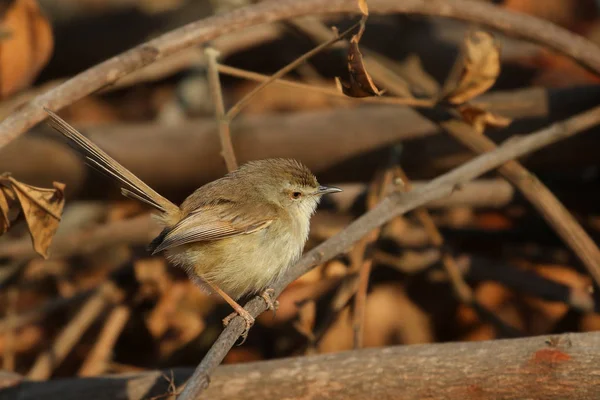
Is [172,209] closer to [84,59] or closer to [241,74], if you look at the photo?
[241,74]

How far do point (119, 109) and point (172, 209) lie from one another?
5.36 m

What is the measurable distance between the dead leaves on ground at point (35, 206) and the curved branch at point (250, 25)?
194mm

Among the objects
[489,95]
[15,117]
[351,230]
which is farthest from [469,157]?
[15,117]

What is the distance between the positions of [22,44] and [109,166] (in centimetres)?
171

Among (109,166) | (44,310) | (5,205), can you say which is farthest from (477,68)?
(44,310)

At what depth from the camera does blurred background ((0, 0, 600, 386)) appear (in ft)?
17.0

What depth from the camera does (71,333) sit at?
17.6 ft

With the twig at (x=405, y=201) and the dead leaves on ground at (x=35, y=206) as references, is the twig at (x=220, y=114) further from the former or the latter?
the dead leaves on ground at (x=35, y=206)

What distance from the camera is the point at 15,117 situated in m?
3.36

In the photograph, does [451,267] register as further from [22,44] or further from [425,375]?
[22,44]

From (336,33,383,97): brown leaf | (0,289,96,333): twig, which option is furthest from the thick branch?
(0,289,96,333): twig

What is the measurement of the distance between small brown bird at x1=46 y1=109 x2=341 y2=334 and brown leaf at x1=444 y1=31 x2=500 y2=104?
1087mm

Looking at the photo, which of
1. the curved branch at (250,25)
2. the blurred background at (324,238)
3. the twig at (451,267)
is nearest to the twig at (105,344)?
the blurred background at (324,238)

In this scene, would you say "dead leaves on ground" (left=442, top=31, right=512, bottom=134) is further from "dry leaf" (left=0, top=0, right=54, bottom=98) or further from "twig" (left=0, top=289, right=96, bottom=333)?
"twig" (left=0, top=289, right=96, bottom=333)
